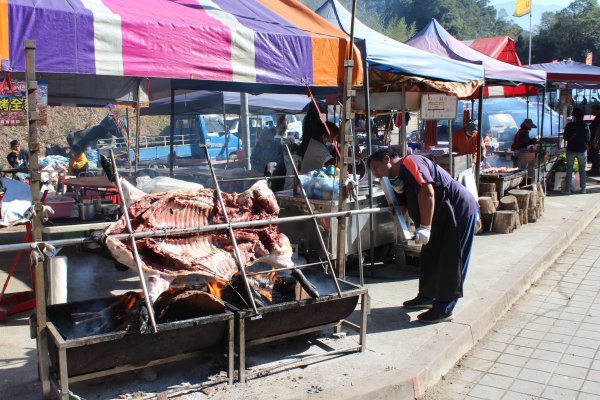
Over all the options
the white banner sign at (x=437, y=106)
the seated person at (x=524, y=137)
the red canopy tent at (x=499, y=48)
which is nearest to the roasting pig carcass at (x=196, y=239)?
the white banner sign at (x=437, y=106)

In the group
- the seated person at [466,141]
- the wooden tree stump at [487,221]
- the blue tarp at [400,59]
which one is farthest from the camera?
the seated person at [466,141]

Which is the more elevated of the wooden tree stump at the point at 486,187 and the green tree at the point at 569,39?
the green tree at the point at 569,39

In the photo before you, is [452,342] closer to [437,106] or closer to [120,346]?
[120,346]

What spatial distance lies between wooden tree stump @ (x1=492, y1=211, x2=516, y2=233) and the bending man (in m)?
4.30

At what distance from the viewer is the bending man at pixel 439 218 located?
4973 mm

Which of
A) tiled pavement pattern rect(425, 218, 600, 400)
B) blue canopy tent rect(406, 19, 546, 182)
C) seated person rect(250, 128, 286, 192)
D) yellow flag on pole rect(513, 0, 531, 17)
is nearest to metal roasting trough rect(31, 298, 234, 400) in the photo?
tiled pavement pattern rect(425, 218, 600, 400)

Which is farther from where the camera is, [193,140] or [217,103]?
[193,140]

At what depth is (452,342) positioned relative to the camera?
474cm

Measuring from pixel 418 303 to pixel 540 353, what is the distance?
1.17 m

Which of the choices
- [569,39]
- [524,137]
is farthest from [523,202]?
[569,39]

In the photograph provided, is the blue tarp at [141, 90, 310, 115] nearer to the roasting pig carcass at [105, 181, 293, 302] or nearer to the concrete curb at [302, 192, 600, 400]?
the concrete curb at [302, 192, 600, 400]

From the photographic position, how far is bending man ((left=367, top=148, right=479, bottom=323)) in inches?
196

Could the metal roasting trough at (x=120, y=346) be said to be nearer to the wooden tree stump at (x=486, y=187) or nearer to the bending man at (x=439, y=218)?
the bending man at (x=439, y=218)

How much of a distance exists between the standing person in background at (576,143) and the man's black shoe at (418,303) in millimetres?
9303
